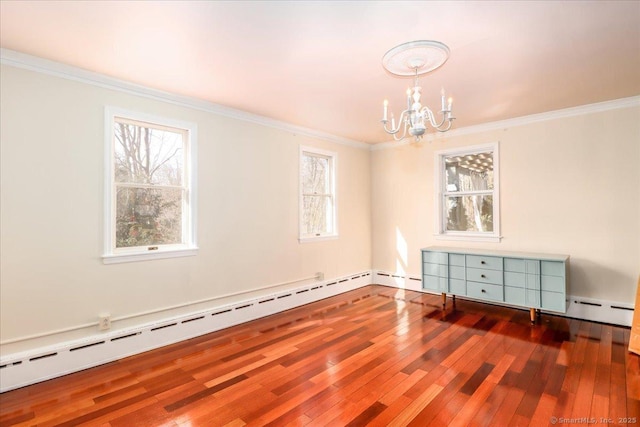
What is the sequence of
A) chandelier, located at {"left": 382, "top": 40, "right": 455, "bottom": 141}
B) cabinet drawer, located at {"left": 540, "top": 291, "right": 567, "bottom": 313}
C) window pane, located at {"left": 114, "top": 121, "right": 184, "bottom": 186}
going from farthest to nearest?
cabinet drawer, located at {"left": 540, "top": 291, "right": 567, "bottom": 313}
window pane, located at {"left": 114, "top": 121, "right": 184, "bottom": 186}
chandelier, located at {"left": 382, "top": 40, "right": 455, "bottom": 141}

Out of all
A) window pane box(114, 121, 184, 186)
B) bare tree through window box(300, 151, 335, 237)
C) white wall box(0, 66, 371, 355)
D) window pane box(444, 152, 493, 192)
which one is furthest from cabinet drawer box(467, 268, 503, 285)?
window pane box(114, 121, 184, 186)

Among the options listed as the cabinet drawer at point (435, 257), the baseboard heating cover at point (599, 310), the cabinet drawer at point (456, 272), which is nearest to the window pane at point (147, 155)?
the cabinet drawer at point (435, 257)

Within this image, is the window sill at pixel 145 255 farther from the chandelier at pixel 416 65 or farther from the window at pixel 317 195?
the chandelier at pixel 416 65

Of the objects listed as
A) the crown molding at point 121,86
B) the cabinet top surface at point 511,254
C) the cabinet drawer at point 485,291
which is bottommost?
the cabinet drawer at point 485,291

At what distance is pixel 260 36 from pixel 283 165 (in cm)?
221

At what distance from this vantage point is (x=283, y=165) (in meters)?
4.37

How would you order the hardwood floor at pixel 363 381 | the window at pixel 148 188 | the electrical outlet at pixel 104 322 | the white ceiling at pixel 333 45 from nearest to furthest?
the white ceiling at pixel 333 45 < the hardwood floor at pixel 363 381 < the electrical outlet at pixel 104 322 < the window at pixel 148 188

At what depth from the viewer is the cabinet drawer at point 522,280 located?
3.66m

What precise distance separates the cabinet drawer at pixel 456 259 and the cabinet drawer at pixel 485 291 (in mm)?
273

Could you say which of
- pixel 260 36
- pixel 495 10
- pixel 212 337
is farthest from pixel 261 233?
pixel 495 10

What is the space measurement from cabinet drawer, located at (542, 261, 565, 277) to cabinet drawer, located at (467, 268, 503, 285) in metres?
0.46

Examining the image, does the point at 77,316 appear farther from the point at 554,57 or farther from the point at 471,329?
the point at 554,57

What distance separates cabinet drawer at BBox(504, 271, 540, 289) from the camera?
3.66 metres

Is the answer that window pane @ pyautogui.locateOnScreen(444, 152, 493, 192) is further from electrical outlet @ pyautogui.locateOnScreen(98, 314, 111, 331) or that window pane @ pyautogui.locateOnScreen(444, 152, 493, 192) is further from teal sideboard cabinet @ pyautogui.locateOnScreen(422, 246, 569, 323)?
electrical outlet @ pyautogui.locateOnScreen(98, 314, 111, 331)
